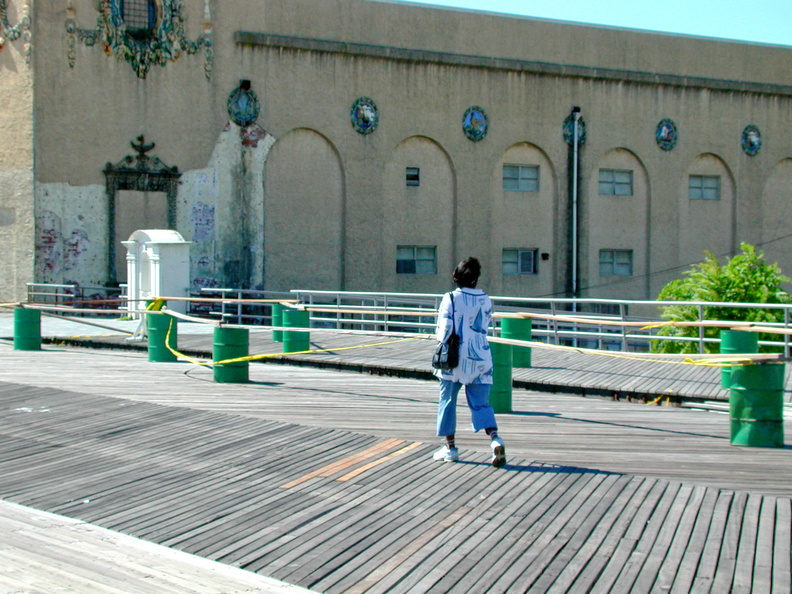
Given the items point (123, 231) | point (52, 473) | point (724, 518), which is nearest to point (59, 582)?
point (52, 473)

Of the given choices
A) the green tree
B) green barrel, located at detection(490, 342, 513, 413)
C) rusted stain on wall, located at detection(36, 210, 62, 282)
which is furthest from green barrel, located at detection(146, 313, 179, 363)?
rusted stain on wall, located at detection(36, 210, 62, 282)

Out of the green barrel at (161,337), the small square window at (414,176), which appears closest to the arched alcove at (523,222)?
the small square window at (414,176)

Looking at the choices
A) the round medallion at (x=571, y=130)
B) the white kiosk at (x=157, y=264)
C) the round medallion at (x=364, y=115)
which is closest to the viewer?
the white kiosk at (x=157, y=264)

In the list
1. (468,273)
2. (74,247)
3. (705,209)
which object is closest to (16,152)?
(74,247)

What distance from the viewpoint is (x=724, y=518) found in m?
6.55

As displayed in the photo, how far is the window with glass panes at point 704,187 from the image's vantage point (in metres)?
37.4

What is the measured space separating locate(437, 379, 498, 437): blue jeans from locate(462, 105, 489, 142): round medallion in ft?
84.5

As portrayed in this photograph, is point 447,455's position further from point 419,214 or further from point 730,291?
point 419,214

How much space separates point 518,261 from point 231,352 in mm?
22352

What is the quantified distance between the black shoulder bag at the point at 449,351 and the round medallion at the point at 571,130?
91.5 ft

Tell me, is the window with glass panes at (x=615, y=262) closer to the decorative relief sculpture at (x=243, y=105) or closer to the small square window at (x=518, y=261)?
the small square window at (x=518, y=261)

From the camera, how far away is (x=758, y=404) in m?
8.78

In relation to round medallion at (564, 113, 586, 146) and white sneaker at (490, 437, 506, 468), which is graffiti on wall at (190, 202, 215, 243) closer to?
round medallion at (564, 113, 586, 146)

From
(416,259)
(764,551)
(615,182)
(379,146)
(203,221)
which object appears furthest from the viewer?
(615,182)
